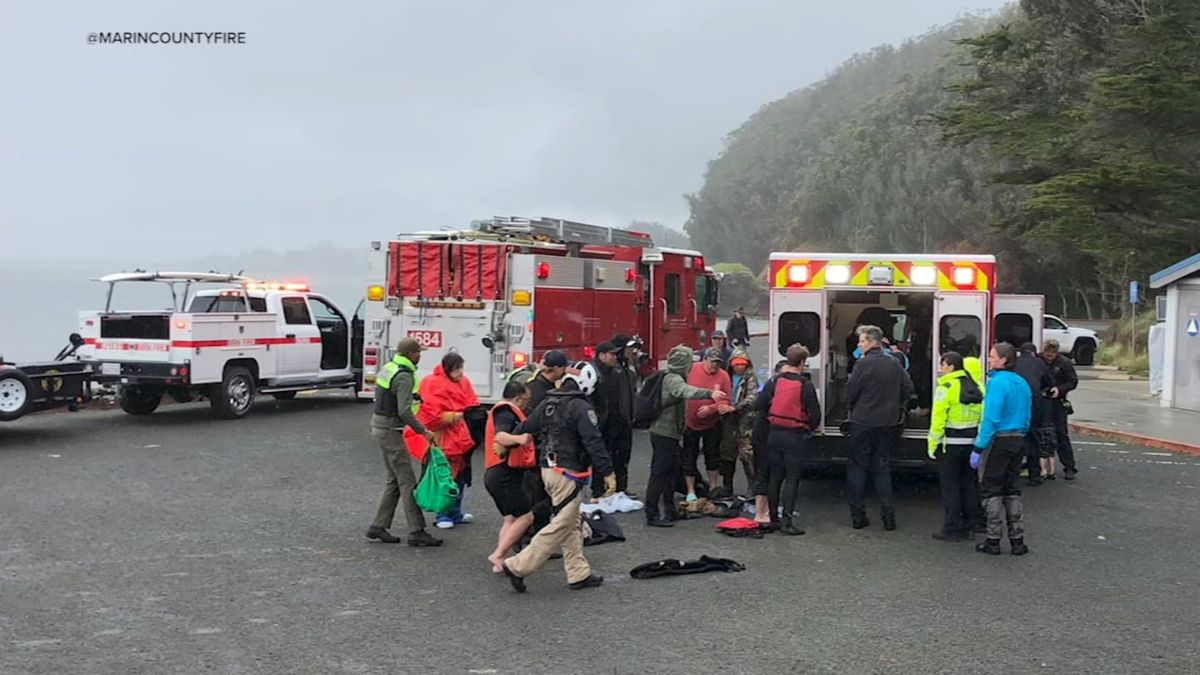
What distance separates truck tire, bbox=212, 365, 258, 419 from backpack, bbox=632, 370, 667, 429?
8533 millimetres

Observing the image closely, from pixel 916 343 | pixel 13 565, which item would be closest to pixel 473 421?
pixel 13 565

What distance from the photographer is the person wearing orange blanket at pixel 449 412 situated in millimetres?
8047

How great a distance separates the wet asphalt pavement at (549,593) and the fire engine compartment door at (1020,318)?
5.54ft

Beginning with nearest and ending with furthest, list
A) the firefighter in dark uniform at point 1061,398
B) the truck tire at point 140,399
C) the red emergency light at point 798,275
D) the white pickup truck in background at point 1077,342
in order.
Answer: the red emergency light at point 798,275 < the firefighter in dark uniform at point 1061,398 < the truck tire at point 140,399 < the white pickup truck in background at point 1077,342

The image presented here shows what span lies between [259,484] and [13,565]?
3.27 metres

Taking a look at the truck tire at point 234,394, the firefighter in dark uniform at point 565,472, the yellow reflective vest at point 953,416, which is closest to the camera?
the firefighter in dark uniform at point 565,472

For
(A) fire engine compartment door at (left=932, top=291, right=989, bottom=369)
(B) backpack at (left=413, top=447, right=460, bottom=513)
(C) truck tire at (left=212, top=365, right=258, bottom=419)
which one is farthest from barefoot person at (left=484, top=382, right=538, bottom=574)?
(C) truck tire at (left=212, top=365, right=258, bottom=419)

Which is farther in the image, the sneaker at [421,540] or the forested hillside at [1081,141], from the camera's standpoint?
the forested hillside at [1081,141]

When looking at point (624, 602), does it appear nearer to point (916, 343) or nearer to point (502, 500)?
point (502, 500)

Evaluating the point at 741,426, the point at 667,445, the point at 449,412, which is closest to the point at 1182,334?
the point at 741,426

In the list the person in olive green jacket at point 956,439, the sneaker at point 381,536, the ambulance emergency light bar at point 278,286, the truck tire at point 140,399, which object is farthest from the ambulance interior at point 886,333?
the truck tire at point 140,399

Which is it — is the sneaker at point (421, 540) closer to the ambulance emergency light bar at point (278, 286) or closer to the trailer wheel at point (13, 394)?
the trailer wheel at point (13, 394)

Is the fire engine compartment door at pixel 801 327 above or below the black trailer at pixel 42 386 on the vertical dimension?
above

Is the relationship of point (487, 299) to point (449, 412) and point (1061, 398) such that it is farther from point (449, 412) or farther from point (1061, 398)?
point (1061, 398)
